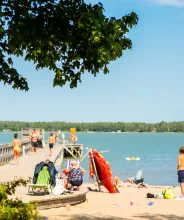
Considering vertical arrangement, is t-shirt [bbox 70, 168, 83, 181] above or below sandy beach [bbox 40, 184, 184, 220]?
above

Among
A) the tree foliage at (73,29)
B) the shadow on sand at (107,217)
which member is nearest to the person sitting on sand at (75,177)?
the shadow on sand at (107,217)

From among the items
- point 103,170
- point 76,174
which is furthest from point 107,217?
point 103,170

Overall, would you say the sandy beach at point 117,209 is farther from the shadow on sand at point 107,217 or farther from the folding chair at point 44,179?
the folding chair at point 44,179

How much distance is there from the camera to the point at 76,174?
15.1 m

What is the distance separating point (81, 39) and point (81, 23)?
245 mm

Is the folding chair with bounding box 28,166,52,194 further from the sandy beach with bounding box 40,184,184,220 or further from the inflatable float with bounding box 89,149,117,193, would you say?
the inflatable float with bounding box 89,149,117,193

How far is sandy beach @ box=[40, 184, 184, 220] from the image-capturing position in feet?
37.3

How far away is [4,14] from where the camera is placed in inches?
299

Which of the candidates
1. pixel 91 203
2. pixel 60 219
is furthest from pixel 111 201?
pixel 60 219

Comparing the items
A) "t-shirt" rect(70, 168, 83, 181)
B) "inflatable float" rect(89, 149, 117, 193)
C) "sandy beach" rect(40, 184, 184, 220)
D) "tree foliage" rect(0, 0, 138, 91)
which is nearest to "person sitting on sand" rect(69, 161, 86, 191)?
"t-shirt" rect(70, 168, 83, 181)

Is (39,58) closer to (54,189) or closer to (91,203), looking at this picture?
(54,189)

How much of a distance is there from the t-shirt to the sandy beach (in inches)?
29.3

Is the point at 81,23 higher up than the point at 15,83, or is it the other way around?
the point at 81,23

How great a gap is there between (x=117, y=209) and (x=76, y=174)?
2363mm
